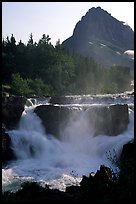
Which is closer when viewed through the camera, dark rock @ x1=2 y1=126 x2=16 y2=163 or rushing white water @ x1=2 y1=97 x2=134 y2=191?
rushing white water @ x1=2 y1=97 x2=134 y2=191

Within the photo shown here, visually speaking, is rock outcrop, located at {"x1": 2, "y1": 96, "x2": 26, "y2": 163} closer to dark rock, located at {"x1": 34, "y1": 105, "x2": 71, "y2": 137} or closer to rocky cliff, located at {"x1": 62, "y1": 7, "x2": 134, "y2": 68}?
dark rock, located at {"x1": 34, "y1": 105, "x2": 71, "y2": 137}

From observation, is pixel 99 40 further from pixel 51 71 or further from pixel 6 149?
pixel 6 149

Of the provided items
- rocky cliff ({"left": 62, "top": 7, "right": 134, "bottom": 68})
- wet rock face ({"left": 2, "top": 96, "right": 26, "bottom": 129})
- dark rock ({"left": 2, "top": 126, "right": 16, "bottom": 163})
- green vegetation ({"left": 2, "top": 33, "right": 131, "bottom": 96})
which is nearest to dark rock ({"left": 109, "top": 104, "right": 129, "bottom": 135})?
wet rock face ({"left": 2, "top": 96, "right": 26, "bottom": 129})

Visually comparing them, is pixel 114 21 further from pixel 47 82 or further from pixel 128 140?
pixel 128 140

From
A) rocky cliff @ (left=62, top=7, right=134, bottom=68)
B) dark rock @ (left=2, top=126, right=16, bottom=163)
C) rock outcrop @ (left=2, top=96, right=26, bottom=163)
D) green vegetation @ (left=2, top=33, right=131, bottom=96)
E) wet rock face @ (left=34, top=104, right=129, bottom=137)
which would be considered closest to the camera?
dark rock @ (left=2, top=126, right=16, bottom=163)

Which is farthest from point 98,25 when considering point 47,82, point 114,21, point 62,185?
point 62,185
